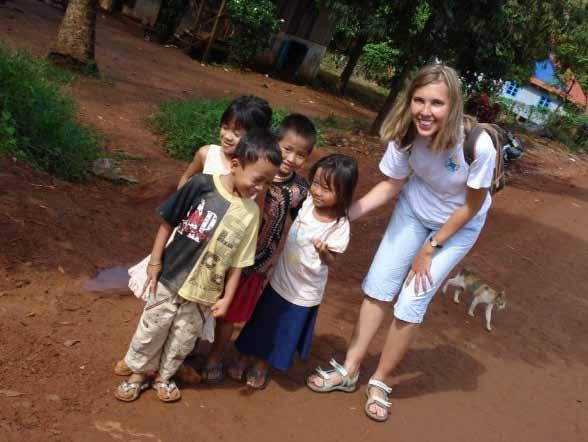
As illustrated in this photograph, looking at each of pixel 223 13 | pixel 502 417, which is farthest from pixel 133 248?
pixel 223 13

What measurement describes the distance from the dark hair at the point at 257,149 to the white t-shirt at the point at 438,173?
0.85 m

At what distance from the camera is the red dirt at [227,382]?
2.95 meters

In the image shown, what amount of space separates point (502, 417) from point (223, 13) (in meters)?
14.0

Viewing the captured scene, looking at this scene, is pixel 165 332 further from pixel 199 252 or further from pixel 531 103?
pixel 531 103

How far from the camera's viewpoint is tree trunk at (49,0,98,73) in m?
9.39

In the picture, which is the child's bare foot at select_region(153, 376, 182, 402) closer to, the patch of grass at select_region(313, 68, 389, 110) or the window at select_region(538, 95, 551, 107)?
the patch of grass at select_region(313, 68, 389, 110)

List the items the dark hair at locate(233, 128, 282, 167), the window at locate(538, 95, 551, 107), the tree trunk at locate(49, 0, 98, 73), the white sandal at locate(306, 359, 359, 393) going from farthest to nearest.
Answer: the window at locate(538, 95, 551, 107), the tree trunk at locate(49, 0, 98, 73), the white sandal at locate(306, 359, 359, 393), the dark hair at locate(233, 128, 282, 167)

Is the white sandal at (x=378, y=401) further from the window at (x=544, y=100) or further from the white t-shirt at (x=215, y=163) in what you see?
the window at (x=544, y=100)

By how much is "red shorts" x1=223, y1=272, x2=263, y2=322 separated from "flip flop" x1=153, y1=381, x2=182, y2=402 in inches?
16.7

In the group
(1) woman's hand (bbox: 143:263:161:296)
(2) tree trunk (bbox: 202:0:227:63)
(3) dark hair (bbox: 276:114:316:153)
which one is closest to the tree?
(2) tree trunk (bbox: 202:0:227:63)

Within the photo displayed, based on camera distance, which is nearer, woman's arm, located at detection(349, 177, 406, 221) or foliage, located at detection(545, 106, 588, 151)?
woman's arm, located at detection(349, 177, 406, 221)

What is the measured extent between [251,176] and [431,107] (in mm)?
979

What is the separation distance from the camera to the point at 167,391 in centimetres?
304

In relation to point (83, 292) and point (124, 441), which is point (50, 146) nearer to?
point (83, 292)
